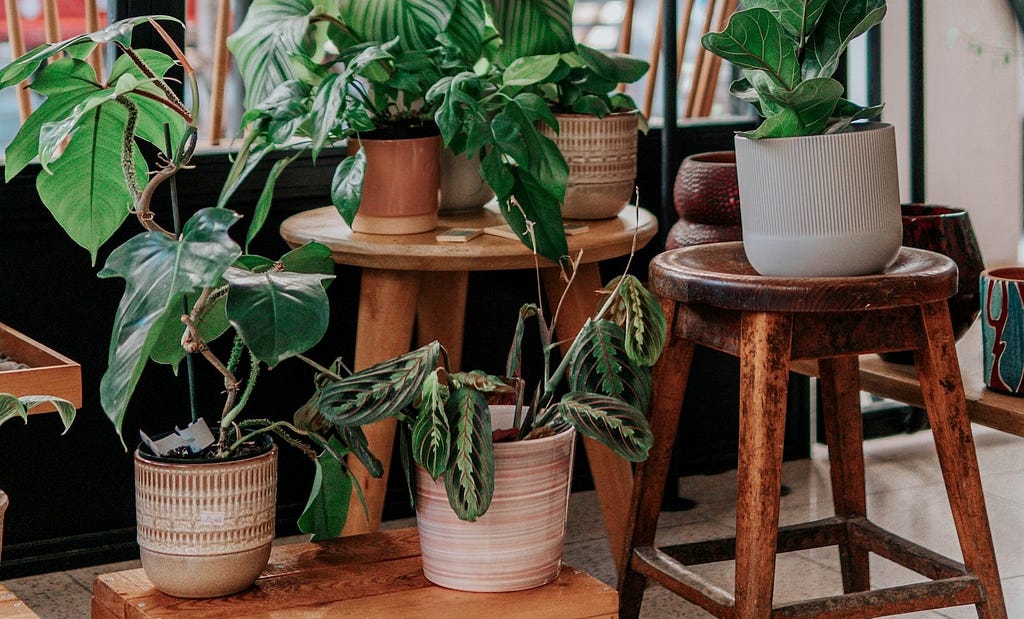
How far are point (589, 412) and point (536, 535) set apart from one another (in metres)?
0.14

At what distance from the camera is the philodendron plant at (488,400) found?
1.28 m

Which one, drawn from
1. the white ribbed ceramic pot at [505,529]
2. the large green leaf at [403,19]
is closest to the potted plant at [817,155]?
the white ribbed ceramic pot at [505,529]

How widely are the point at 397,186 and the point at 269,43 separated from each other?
25cm

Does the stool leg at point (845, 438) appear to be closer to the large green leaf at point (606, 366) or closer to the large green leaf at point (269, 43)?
the large green leaf at point (606, 366)

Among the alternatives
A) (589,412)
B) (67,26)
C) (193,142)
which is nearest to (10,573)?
(193,142)

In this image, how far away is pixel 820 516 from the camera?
94.4 inches

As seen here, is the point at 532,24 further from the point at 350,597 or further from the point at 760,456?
the point at 350,597

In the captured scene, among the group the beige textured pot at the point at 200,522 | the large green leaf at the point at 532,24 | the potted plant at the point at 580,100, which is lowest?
the beige textured pot at the point at 200,522

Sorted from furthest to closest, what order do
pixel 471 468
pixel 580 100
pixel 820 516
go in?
1. pixel 820 516
2. pixel 580 100
3. pixel 471 468

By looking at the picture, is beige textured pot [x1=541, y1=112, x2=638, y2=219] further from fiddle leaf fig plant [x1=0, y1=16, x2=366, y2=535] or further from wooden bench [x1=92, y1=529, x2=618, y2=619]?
wooden bench [x1=92, y1=529, x2=618, y2=619]

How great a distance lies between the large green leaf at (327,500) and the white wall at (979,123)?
279cm

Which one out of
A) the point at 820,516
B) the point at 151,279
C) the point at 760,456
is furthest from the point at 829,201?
the point at 820,516

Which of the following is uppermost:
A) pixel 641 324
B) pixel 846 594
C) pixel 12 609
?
pixel 641 324

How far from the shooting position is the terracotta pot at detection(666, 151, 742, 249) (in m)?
1.91
